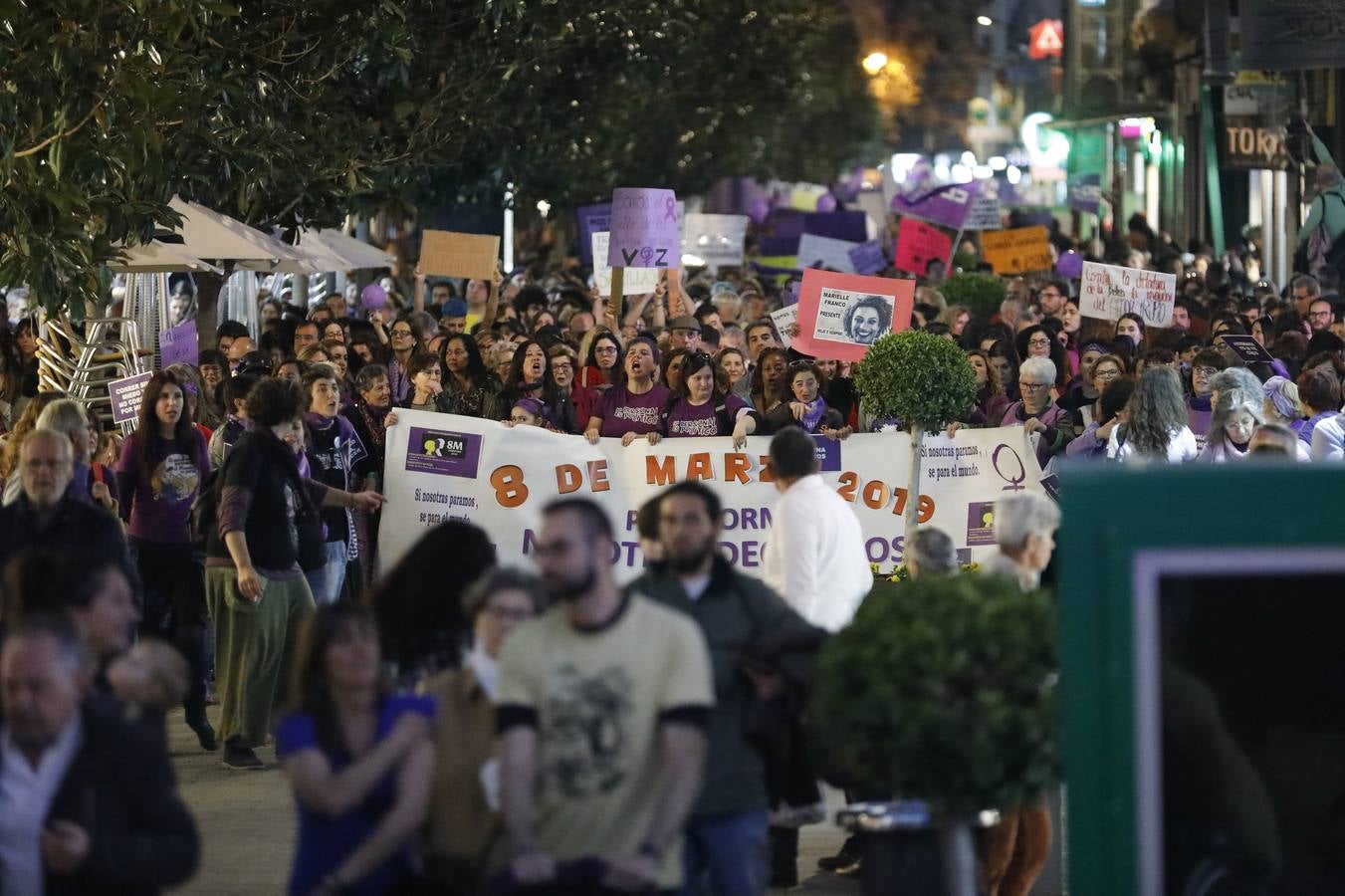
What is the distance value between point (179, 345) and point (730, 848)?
9.00 metres

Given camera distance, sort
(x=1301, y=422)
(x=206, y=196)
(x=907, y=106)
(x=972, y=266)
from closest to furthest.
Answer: (x=1301, y=422) → (x=206, y=196) → (x=972, y=266) → (x=907, y=106)

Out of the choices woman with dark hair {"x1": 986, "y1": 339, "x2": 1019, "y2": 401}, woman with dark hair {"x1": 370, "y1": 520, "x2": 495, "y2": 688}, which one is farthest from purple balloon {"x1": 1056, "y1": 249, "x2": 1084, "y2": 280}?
woman with dark hair {"x1": 370, "y1": 520, "x2": 495, "y2": 688}

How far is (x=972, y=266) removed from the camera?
29188 mm

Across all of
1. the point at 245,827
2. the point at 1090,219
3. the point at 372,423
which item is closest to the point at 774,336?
the point at 372,423

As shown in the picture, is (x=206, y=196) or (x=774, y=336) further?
(x=206, y=196)

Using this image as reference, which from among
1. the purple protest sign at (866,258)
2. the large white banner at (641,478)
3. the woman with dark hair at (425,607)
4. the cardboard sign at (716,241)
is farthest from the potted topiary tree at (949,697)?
the cardboard sign at (716,241)

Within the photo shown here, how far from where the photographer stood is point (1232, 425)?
35.6ft

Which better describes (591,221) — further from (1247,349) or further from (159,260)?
(1247,349)

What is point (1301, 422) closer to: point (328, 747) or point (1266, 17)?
point (328, 747)

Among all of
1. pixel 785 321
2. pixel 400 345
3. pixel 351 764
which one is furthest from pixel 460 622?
pixel 400 345

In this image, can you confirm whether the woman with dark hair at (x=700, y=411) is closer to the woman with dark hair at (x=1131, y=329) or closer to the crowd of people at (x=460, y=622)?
the crowd of people at (x=460, y=622)

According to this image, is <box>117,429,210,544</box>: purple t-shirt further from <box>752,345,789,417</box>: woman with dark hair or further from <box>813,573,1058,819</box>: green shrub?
<box>813,573,1058,819</box>: green shrub

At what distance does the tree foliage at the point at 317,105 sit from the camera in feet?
36.6

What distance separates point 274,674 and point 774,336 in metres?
6.64
